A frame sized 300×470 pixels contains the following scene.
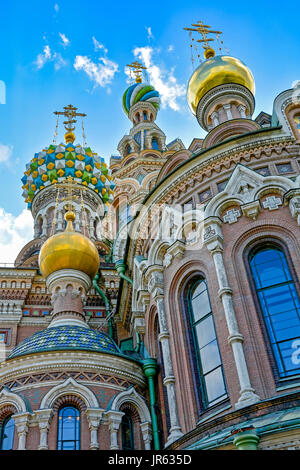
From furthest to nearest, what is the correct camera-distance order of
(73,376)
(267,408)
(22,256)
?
(22,256) → (73,376) → (267,408)

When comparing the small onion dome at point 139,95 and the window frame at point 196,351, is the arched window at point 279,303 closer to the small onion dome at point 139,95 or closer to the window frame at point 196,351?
the window frame at point 196,351

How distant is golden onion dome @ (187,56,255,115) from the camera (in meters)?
14.2

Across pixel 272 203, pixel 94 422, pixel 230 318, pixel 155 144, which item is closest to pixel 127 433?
pixel 94 422

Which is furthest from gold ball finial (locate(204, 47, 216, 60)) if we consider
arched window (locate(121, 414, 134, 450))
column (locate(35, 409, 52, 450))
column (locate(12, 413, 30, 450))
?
column (locate(12, 413, 30, 450))

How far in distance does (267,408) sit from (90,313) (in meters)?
8.31

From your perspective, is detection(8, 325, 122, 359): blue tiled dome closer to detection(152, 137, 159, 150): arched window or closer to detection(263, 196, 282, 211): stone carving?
detection(263, 196, 282, 211): stone carving

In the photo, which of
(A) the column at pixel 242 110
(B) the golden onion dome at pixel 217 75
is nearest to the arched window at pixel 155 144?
(B) the golden onion dome at pixel 217 75

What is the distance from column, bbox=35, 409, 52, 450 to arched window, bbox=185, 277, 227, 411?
7.79ft

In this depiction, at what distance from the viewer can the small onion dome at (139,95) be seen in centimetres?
2697

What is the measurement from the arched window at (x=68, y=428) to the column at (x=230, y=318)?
2911 millimetres

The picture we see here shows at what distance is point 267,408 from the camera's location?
709 centimetres

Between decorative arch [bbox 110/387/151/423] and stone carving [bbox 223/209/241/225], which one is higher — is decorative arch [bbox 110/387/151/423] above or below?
below

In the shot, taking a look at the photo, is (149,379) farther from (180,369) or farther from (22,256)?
(22,256)
